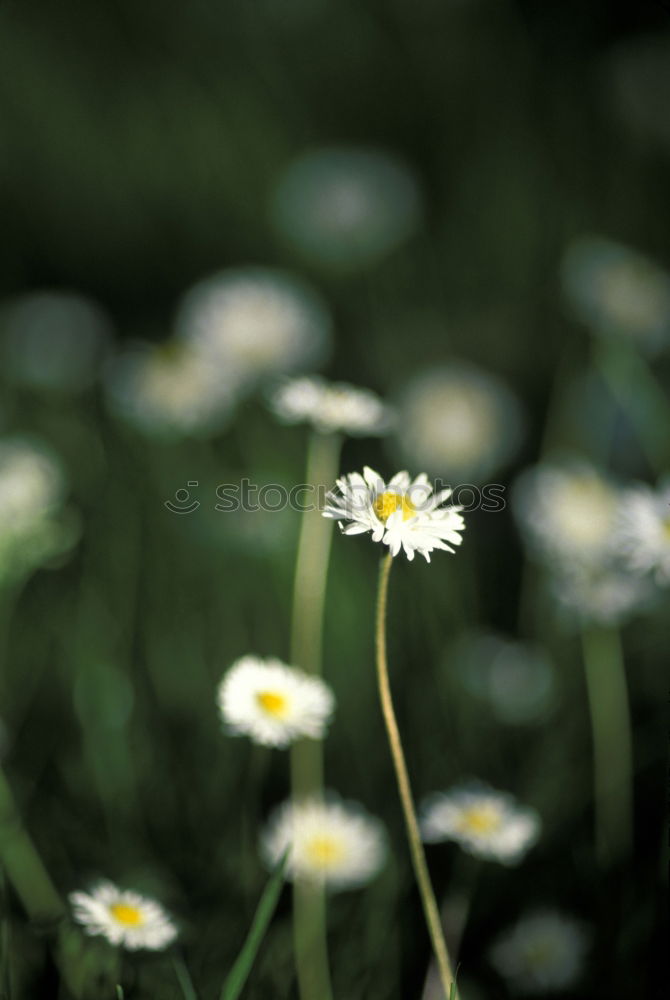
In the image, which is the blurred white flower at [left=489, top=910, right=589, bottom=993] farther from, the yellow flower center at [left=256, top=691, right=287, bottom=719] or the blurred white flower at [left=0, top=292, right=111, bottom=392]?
the blurred white flower at [left=0, top=292, right=111, bottom=392]

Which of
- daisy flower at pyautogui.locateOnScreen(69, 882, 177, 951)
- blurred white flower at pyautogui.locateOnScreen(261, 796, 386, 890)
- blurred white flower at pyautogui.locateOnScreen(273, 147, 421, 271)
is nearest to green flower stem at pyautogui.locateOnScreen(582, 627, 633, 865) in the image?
blurred white flower at pyautogui.locateOnScreen(261, 796, 386, 890)

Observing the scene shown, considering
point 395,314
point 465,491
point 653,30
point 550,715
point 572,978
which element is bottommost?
point 572,978

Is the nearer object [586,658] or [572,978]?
[572,978]

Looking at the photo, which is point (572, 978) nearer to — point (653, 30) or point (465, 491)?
point (465, 491)

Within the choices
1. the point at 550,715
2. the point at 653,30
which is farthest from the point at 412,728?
the point at 653,30

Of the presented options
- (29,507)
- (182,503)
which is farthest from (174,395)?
(29,507)

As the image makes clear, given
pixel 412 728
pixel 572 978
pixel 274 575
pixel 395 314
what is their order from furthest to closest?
pixel 395 314 < pixel 274 575 < pixel 412 728 < pixel 572 978

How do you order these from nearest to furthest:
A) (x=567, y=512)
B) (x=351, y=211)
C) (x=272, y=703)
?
(x=272, y=703) < (x=567, y=512) < (x=351, y=211)

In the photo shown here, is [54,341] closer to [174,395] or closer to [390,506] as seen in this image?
[174,395]
